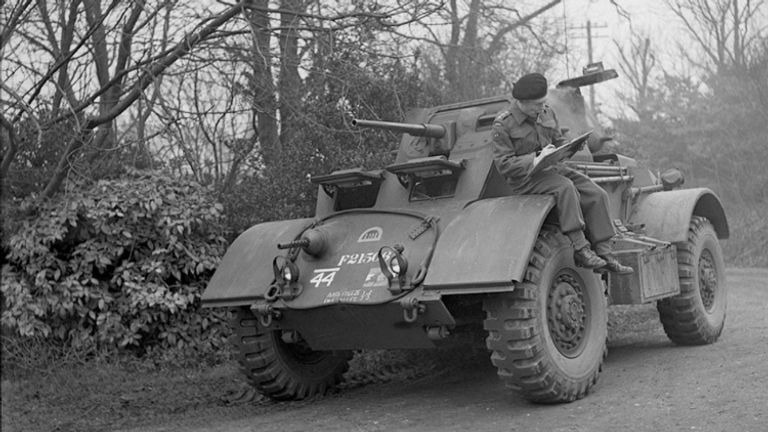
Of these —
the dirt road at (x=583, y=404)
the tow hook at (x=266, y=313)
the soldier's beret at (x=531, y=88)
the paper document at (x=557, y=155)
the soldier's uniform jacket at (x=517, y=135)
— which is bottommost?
the dirt road at (x=583, y=404)

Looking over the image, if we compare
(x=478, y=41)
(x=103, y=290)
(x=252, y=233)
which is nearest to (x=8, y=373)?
(x=103, y=290)

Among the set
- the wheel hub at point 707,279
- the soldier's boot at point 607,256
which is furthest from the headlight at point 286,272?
the wheel hub at point 707,279

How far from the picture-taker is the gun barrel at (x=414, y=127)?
7.98m

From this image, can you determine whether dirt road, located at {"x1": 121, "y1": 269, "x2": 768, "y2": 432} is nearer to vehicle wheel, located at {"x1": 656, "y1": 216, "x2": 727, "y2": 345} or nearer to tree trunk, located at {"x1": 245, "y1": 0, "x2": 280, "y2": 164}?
vehicle wheel, located at {"x1": 656, "y1": 216, "x2": 727, "y2": 345}

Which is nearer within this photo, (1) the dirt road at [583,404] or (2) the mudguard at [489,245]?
(1) the dirt road at [583,404]

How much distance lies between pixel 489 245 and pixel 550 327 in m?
0.77

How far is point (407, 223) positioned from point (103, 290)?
144 inches

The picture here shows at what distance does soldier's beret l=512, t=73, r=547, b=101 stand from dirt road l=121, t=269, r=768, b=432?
215 cm

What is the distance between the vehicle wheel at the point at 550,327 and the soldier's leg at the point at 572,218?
0.37 feet

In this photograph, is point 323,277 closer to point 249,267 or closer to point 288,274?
point 288,274

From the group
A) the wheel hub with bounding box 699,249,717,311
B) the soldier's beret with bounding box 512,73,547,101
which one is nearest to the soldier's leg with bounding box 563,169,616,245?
the soldier's beret with bounding box 512,73,547,101

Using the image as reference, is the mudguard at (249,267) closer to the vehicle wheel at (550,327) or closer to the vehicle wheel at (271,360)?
the vehicle wheel at (271,360)

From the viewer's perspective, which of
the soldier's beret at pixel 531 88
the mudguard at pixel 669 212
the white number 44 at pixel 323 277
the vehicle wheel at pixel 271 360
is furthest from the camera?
the mudguard at pixel 669 212

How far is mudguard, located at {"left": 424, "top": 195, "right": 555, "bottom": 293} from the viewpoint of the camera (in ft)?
21.4
